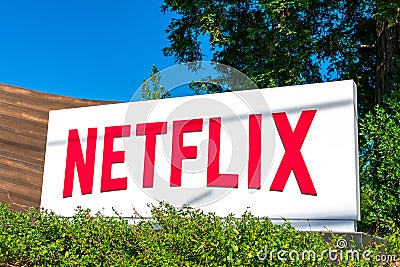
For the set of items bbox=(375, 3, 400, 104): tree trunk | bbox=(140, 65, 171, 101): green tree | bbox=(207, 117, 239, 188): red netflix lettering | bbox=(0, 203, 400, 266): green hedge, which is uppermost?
bbox=(375, 3, 400, 104): tree trunk

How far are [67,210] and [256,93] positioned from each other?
364 centimetres

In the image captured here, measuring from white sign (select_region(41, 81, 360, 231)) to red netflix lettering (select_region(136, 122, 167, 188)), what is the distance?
2 cm

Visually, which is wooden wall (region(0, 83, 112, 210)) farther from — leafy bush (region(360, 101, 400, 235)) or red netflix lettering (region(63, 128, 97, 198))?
leafy bush (region(360, 101, 400, 235))

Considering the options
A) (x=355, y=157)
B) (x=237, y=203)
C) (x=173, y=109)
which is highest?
(x=173, y=109)

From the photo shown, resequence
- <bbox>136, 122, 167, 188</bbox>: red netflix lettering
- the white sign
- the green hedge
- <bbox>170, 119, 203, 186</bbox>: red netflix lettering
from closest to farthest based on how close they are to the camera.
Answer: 1. the green hedge
2. the white sign
3. <bbox>170, 119, 203, 186</bbox>: red netflix lettering
4. <bbox>136, 122, 167, 188</bbox>: red netflix lettering

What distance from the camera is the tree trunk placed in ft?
33.4

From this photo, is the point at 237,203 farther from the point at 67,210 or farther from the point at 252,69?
the point at 252,69

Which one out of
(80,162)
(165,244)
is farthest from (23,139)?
(165,244)

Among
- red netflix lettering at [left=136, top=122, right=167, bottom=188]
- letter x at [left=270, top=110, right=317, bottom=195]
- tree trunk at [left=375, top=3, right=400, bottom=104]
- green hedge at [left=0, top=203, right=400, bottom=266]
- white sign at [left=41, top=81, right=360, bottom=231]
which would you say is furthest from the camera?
tree trunk at [left=375, top=3, right=400, bottom=104]

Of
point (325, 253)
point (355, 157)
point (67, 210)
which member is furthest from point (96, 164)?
point (325, 253)

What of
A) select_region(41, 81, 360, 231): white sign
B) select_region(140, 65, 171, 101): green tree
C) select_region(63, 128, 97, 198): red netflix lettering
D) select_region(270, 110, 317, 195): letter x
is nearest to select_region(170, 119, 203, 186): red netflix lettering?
select_region(41, 81, 360, 231): white sign

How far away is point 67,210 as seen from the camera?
27.8 ft

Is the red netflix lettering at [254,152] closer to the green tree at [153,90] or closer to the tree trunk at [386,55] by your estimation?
the green tree at [153,90]

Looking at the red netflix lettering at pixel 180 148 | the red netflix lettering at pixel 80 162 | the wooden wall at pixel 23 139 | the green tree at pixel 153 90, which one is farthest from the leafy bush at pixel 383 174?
the wooden wall at pixel 23 139
